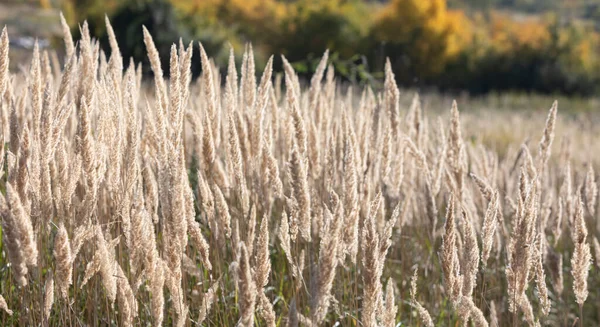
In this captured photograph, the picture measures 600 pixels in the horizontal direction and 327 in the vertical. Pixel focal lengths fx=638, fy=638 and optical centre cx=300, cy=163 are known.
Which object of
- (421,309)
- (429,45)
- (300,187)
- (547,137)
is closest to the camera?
(300,187)

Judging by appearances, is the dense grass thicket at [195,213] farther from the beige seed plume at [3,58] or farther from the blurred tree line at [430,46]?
the blurred tree line at [430,46]

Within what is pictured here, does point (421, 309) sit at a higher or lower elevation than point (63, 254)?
lower

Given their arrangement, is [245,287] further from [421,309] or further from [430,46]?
[430,46]

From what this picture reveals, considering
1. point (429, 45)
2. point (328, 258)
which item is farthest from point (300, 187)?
point (429, 45)

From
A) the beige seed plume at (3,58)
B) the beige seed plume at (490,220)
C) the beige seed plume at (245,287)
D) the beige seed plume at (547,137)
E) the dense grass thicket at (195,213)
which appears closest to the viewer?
the beige seed plume at (245,287)

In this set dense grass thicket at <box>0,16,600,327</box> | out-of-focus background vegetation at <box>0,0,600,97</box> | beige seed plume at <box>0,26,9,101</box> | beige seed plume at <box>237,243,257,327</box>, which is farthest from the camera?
out-of-focus background vegetation at <box>0,0,600,97</box>

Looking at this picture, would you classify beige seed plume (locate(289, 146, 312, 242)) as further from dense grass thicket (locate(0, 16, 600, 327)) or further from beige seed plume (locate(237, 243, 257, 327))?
beige seed plume (locate(237, 243, 257, 327))

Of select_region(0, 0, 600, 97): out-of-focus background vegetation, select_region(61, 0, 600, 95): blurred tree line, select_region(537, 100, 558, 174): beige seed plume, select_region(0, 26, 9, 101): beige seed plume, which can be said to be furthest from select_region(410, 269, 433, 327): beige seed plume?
select_region(61, 0, 600, 95): blurred tree line

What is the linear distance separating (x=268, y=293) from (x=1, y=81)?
1.20 meters

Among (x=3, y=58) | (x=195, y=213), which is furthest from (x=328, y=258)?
(x=3, y=58)

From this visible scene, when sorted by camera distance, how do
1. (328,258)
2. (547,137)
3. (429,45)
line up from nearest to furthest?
(328,258), (547,137), (429,45)

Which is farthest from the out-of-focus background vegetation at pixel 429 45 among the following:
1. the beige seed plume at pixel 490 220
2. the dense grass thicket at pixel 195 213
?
the beige seed plume at pixel 490 220

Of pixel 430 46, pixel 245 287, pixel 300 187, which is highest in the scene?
pixel 430 46

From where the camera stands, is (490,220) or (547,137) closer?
(490,220)
